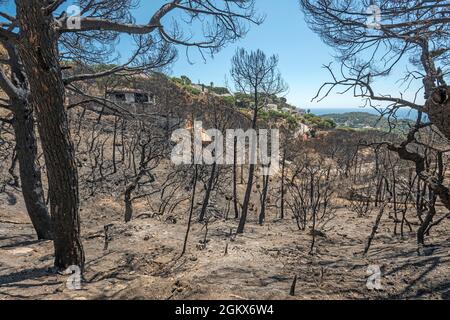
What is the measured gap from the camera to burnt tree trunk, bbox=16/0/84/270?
2668 millimetres

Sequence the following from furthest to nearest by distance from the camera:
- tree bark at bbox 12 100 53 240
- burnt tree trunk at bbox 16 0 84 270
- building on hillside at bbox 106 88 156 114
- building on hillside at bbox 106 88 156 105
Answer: building on hillside at bbox 106 88 156 114 < building on hillside at bbox 106 88 156 105 < tree bark at bbox 12 100 53 240 < burnt tree trunk at bbox 16 0 84 270

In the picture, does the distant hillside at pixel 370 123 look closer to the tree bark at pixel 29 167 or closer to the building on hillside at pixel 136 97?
the tree bark at pixel 29 167

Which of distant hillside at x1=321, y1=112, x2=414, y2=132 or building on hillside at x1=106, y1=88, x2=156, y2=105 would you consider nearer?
distant hillside at x1=321, y1=112, x2=414, y2=132

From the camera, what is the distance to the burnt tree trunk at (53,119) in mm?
2668

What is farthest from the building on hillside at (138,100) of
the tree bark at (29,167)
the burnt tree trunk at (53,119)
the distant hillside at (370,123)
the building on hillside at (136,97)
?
the burnt tree trunk at (53,119)

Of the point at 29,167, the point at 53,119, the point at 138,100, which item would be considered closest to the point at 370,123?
the point at 53,119

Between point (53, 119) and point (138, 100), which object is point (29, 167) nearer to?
point (53, 119)

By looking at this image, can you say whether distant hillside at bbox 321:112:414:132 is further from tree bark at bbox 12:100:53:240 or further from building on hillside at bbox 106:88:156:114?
building on hillside at bbox 106:88:156:114

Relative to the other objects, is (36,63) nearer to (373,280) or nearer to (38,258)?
(38,258)

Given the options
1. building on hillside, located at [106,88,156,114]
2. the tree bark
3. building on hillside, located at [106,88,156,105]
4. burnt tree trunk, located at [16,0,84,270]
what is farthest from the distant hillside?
building on hillside, located at [106,88,156,114]

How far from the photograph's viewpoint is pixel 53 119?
2.87 meters
